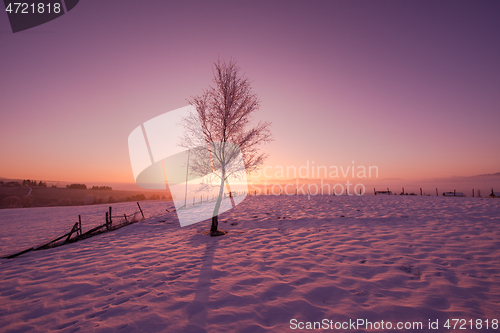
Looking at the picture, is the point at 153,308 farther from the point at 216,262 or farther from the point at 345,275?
the point at 345,275

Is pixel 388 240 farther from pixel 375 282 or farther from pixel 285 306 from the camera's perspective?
pixel 285 306

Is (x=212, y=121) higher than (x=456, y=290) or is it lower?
higher

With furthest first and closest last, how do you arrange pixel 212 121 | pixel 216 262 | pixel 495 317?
1. pixel 212 121
2. pixel 216 262
3. pixel 495 317

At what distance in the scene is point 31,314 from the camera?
11.4ft

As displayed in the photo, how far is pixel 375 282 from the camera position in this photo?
417 cm

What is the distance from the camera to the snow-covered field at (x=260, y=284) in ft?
10.4

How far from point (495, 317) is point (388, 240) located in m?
4.31

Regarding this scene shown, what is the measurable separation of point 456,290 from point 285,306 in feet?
11.2

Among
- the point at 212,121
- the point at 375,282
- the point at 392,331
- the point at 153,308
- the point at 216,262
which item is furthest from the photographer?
the point at 212,121

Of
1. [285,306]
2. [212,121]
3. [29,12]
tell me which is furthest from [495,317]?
[29,12]

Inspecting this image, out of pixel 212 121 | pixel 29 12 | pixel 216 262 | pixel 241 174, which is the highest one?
pixel 29 12

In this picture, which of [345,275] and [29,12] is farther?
[29,12]

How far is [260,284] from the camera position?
4.30 metres

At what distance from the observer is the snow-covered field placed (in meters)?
3.16
